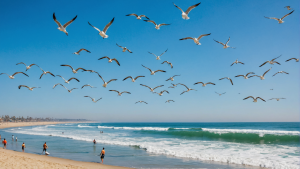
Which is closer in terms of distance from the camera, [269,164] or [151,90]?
[269,164]

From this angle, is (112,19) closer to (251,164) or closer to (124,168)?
(124,168)

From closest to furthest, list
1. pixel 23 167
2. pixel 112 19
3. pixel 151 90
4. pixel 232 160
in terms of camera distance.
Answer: pixel 112 19 < pixel 23 167 < pixel 232 160 < pixel 151 90

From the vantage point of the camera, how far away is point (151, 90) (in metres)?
18.9

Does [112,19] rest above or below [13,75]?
above

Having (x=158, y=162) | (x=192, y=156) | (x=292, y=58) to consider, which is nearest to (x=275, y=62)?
(x=292, y=58)

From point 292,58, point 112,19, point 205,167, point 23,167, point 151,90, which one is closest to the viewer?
point 112,19

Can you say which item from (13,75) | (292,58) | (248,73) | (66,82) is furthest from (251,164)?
(13,75)

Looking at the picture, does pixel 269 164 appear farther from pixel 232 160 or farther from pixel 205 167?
pixel 205 167

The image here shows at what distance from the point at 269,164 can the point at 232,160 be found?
2.83m

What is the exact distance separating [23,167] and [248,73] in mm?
18409

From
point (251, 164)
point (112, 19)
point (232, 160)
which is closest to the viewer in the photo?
point (112, 19)

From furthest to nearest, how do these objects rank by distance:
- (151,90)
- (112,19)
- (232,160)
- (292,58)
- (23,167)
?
(151,90), (232,160), (292,58), (23,167), (112,19)

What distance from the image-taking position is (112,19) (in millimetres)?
9617

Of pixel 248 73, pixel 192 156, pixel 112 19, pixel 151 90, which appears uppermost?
pixel 112 19
